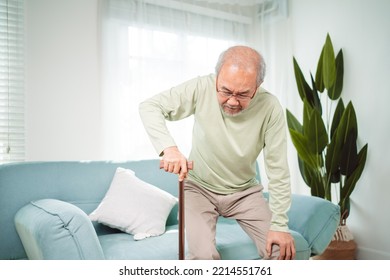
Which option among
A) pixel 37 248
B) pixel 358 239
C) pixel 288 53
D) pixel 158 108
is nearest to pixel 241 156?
pixel 158 108

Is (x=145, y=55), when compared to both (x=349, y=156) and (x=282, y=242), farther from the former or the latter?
(x=282, y=242)

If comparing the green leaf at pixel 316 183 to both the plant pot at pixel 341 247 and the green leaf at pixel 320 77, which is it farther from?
the green leaf at pixel 320 77

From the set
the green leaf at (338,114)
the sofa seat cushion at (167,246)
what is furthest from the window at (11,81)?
the green leaf at (338,114)

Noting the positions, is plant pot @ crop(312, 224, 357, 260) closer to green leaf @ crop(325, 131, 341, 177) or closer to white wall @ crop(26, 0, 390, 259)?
white wall @ crop(26, 0, 390, 259)

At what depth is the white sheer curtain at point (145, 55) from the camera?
8.77 feet

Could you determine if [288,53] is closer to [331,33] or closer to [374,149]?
[331,33]

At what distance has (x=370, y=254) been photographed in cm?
257

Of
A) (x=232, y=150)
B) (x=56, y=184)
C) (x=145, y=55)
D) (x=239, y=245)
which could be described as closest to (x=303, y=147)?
(x=239, y=245)

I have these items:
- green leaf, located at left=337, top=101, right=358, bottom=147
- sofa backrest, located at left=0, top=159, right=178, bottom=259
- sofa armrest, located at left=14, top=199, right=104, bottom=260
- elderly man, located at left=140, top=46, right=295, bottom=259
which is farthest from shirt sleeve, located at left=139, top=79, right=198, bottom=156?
green leaf, located at left=337, top=101, right=358, bottom=147

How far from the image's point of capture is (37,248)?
4.43 ft

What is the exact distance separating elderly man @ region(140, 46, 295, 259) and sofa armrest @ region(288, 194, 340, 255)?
1.31 ft

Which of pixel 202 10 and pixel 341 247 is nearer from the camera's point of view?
pixel 341 247

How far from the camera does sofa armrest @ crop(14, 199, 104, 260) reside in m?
1.29

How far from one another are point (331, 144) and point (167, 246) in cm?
134
